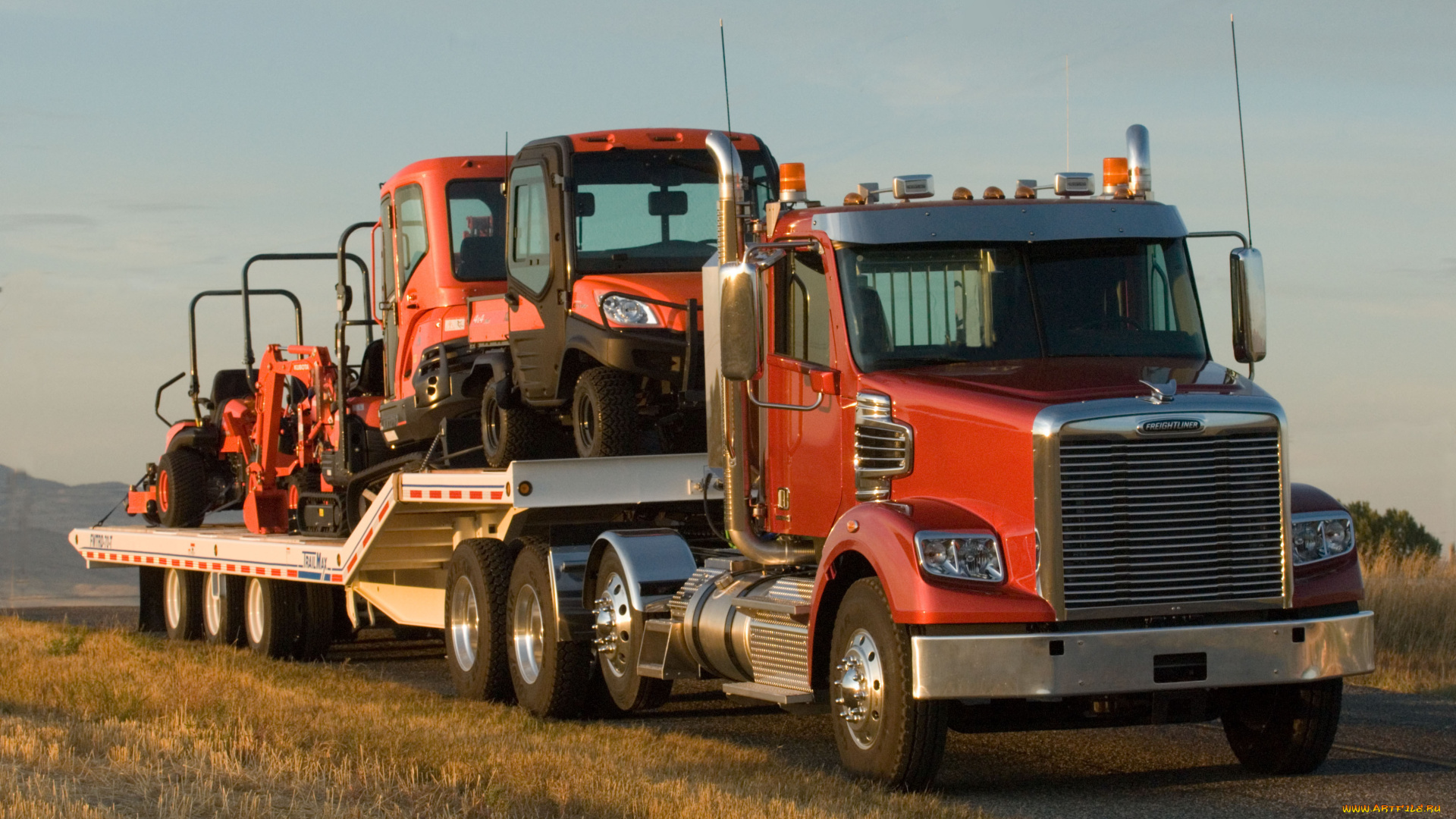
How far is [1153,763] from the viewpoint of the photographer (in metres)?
10.4

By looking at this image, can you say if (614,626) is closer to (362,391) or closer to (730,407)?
(730,407)

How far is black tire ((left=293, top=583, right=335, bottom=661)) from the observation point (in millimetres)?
17359

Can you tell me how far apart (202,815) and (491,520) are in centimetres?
590

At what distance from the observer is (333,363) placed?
17.9 m

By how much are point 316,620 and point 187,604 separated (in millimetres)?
3007

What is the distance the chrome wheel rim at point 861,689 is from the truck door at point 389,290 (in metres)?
7.59

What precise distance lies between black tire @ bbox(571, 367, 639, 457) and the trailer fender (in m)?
0.88

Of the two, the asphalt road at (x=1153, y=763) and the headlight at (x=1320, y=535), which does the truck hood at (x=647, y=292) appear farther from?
the headlight at (x=1320, y=535)

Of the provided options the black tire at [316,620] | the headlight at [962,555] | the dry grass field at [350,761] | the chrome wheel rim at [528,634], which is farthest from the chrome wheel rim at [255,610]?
the headlight at [962,555]

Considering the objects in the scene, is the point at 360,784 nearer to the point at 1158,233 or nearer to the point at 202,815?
the point at 202,815

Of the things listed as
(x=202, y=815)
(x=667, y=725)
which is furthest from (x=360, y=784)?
(x=667, y=725)

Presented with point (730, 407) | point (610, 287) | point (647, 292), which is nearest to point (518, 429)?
Result: point (610, 287)

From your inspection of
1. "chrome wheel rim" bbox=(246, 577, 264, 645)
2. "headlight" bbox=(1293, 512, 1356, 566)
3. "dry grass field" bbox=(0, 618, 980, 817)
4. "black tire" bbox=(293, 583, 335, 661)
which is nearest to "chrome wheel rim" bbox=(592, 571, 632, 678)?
"dry grass field" bbox=(0, 618, 980, 817)

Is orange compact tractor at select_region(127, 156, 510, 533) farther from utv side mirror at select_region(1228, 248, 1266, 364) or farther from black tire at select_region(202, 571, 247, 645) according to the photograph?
utv side mirror at select_region(1228, 248, 1266, 364)
